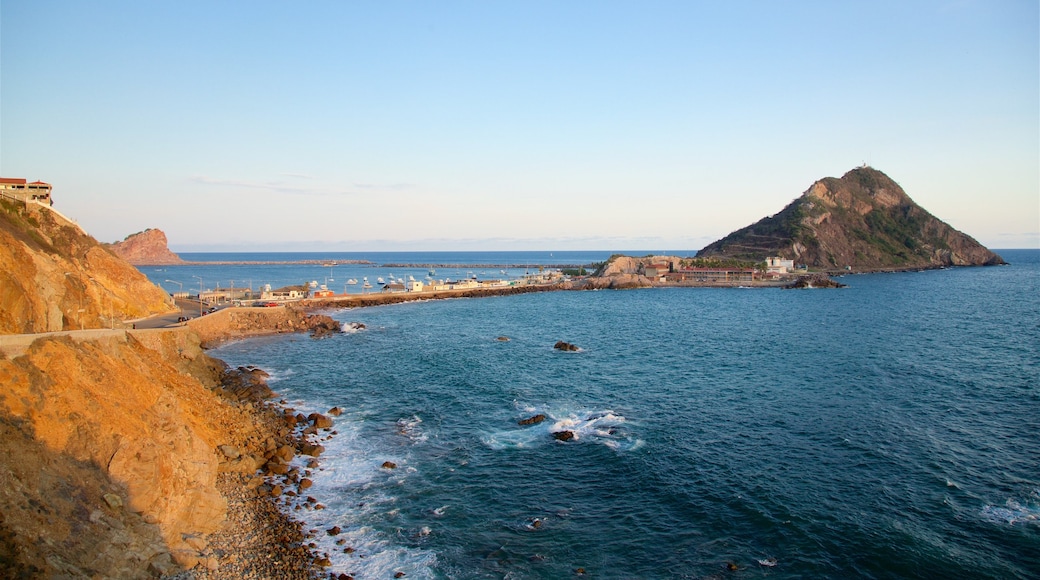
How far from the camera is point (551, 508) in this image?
2491cm

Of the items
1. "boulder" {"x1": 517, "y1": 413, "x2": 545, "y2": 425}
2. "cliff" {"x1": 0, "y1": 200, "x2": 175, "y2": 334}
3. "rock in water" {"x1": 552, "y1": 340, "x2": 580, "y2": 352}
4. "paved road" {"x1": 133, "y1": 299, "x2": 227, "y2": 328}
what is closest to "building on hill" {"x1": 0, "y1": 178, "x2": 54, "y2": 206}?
"cliff" {"x1": 0, "y1": 200, "x2": 175, "y2": 334}

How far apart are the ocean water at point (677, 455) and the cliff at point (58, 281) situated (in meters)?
11.6

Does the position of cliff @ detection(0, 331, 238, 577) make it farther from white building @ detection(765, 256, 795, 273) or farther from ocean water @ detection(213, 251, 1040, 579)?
white building @ detection(765, 256, 795, 273)

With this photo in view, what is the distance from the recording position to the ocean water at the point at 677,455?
21.4 metres

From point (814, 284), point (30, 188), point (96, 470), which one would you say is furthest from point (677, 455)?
point (814, 284)

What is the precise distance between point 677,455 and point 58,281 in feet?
131

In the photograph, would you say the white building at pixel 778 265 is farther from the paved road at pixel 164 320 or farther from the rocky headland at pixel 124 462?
the rocky headland at pixel 124 462

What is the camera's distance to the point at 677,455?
30.3 meters

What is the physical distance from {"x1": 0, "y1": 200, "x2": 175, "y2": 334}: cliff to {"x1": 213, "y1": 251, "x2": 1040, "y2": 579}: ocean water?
38.0 ft

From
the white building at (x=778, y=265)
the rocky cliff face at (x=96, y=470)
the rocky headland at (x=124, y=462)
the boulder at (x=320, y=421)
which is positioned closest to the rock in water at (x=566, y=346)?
the boulder at (x=320, y=421)

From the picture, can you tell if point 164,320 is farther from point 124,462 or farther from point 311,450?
point 124,462

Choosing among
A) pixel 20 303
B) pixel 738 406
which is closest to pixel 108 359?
pixel 20 303

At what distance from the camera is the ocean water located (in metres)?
21.4

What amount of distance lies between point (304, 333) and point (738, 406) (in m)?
51.4
